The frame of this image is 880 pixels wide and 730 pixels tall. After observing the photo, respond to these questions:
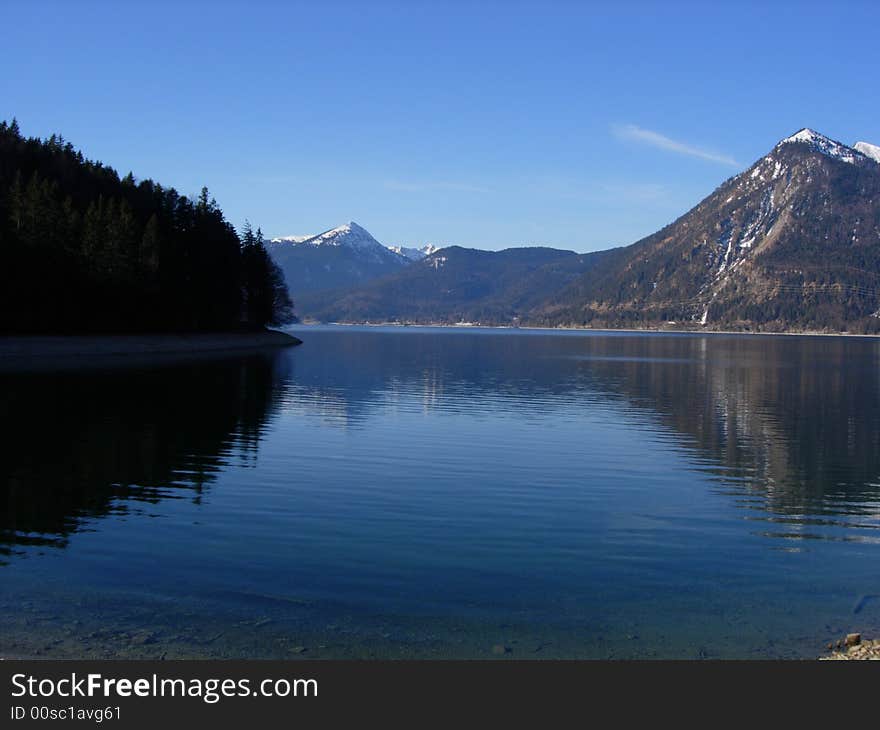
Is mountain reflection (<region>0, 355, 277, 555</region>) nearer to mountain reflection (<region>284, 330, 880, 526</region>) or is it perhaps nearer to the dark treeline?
mountain reflection (<region>284, 330, 880, 526</region>)

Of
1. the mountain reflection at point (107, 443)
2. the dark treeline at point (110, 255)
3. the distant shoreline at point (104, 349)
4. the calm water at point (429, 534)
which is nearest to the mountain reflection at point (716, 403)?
the calm water at point (429, 534)

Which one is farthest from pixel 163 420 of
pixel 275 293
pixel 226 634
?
pixel 275 293

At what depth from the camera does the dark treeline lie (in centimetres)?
9819

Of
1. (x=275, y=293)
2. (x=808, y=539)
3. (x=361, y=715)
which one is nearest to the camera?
(x=361, y=715)

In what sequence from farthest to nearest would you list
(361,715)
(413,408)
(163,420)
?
1. (413,408)
2. (163,420)
3. (361,715)

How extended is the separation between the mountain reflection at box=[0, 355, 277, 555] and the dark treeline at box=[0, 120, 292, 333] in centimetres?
3137

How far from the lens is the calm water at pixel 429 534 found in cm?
1442

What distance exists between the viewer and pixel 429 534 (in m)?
21.5

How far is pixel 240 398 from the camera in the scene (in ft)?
189

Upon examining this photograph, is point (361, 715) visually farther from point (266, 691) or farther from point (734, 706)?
point (734, 706)

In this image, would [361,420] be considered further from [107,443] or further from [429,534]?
[429,534]

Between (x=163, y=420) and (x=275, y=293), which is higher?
(x=275, y=293)

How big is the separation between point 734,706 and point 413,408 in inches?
1712

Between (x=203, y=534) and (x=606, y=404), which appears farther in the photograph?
(x=606, y=404)
